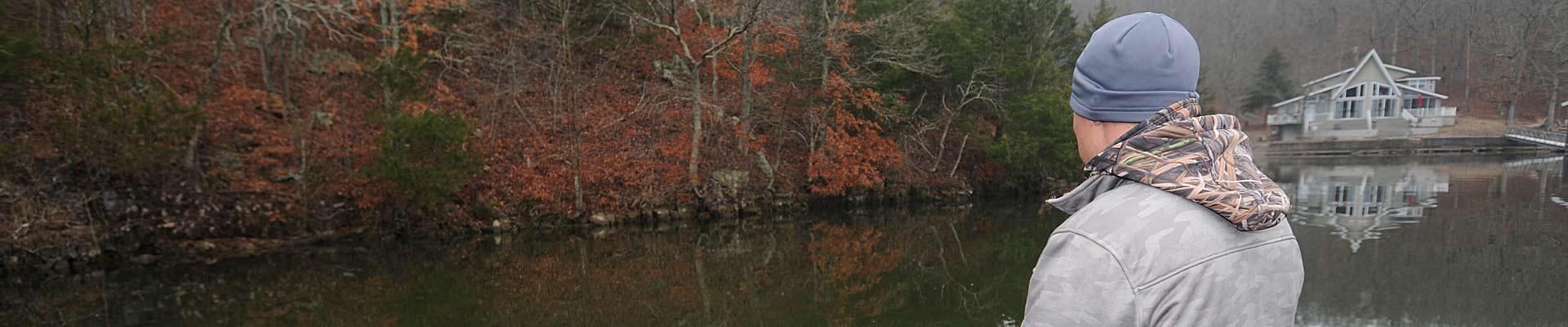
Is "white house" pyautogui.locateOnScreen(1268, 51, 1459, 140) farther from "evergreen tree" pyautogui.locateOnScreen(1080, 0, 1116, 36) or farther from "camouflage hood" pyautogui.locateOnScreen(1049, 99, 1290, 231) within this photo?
"camouflage hood" pyautogui.locateOnScreen(1049, 99, 1290, 231)

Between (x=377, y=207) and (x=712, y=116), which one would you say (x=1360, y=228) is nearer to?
(x=712, y=116)

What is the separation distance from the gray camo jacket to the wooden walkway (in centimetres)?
3584

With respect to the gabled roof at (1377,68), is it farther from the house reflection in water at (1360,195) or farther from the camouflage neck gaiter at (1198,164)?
the camouflage neck gaiter at (1198,164)

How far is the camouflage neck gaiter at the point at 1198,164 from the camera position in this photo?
970 mm

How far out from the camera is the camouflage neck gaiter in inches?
38.2

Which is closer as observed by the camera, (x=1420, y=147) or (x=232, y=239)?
(x=232, y=239)

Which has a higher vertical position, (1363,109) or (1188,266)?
(1363,109)

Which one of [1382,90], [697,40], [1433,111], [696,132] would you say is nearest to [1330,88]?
→ [1382,90]

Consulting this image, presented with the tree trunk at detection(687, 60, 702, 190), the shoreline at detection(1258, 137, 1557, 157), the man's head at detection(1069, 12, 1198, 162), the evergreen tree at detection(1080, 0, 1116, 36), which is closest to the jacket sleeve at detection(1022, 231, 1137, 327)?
the man's head at detection(1069, 12, 1198, 162)

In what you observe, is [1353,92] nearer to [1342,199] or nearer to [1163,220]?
[1342,199]

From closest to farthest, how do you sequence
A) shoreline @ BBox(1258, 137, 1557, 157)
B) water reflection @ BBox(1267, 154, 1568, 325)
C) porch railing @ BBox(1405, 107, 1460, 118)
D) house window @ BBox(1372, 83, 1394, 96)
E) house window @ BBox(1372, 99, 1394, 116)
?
water reflection @ BBox(1267, 154, 1568, 325) < shoreline @ BBox(1258, 137, 1557, 157) < porch railing @ BBox(1405, 107, 1460, 118) < house window @ BBox(1372, 83, 1394, 96) < house window @ BBox(1372, 99, 1394, 116)

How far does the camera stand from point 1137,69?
109cm

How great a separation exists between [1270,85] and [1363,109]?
3.95 m

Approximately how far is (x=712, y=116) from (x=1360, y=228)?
10.2m
